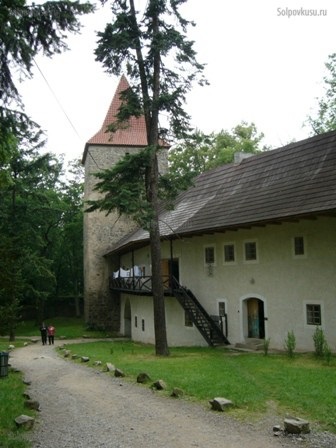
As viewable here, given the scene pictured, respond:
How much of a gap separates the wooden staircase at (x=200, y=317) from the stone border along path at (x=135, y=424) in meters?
9.62

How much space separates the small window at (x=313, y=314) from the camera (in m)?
16.3

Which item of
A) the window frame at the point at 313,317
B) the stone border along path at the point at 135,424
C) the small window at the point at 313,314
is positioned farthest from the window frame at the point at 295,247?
the stone border along path at the point at 135,424

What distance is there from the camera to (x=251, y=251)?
19266mm

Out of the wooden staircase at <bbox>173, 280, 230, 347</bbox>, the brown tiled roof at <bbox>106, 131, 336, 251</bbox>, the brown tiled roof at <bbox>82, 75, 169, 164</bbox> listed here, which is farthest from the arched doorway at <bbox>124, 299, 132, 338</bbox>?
the brown tiled roof at <bbox>82, 75, 169, 164</bbox>

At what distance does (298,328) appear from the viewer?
Answer: 55.6 feet

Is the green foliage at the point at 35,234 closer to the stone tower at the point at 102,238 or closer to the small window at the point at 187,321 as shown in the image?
the stone tower at the point at 102,238

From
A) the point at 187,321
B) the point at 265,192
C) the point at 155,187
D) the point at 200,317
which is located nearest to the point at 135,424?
the point at 155,187

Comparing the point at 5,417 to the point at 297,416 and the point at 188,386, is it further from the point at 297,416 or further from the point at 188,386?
the point at 297,416

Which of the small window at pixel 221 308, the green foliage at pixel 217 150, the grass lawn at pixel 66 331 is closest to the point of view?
the small window at pixel 221 308

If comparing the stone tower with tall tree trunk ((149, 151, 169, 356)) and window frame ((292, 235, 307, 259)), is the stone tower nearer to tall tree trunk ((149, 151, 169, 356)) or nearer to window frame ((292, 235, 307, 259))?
tall tree trunk ((149, 151, 169, 356))

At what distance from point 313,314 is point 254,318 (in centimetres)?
355

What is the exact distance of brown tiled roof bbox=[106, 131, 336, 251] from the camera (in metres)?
16.1

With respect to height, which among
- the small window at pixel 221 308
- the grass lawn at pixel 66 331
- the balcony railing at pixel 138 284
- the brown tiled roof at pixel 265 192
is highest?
the brown tiled roof at pixel 265 192

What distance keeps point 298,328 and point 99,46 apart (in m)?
12.2
